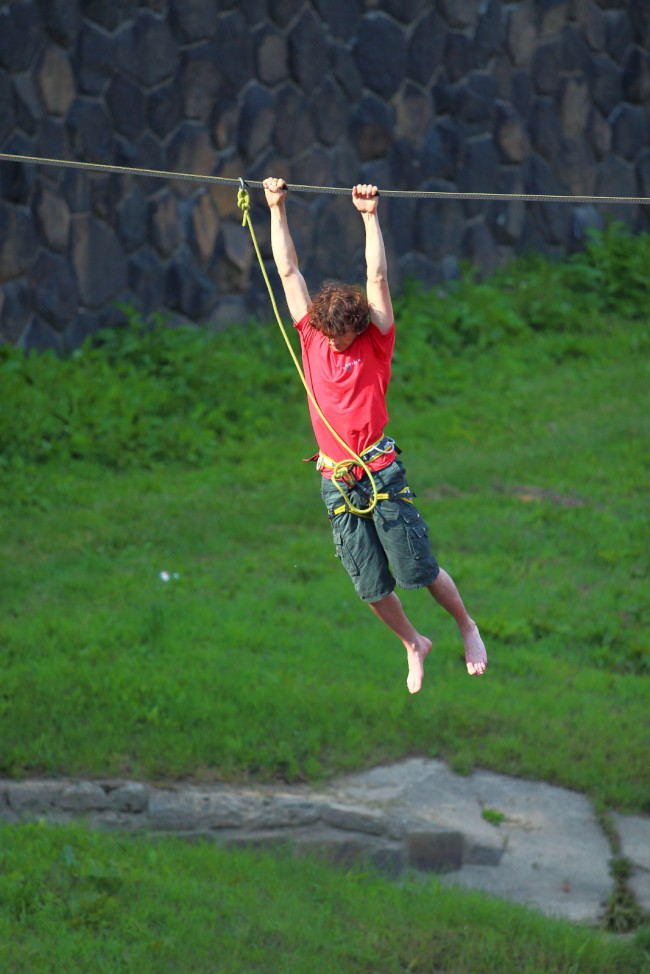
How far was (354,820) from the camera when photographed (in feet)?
25.0

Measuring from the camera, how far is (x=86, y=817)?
7367 mm

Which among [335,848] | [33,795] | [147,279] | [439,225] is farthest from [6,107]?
[335,848]

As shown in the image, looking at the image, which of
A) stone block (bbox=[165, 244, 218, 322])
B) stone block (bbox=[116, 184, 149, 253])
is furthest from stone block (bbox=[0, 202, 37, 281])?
stone block (bbox=[165, 244, 218, 322])

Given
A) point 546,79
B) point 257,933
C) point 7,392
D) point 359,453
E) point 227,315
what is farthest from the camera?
point 546,79

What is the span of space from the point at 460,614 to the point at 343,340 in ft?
3.92

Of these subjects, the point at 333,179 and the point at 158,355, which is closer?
the point at 158,355

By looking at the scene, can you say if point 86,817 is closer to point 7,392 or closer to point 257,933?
point 257,933

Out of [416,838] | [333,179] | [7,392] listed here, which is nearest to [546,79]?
[333,179]

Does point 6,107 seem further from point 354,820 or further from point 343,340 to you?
point 343,340

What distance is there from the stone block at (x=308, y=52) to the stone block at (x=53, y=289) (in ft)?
8.90

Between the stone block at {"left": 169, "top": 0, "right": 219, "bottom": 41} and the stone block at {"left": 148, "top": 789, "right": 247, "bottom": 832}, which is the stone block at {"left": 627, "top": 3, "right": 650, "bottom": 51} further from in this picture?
the stone block at {"left": 148, "top": 789, "right": 247, "bottom": 832}

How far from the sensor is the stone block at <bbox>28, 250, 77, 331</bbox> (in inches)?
423

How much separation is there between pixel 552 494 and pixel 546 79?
507 cm

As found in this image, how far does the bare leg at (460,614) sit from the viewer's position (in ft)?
17.3
